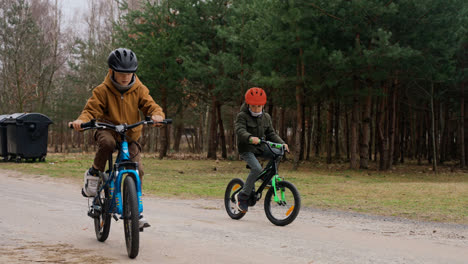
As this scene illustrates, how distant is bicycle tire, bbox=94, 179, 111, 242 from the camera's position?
6027mm

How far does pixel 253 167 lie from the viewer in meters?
8.15

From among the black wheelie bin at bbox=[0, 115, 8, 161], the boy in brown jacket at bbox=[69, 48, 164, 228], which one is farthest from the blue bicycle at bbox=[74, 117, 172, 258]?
the black wheelie bin at bbox=[0, 115, 8, 161]

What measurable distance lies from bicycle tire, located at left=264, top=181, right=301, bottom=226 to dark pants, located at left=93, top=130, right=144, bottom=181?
268 cm

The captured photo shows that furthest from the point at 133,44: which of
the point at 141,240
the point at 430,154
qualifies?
the point at 141,240

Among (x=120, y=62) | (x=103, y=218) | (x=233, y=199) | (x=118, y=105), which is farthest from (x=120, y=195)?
(x=233, y=199)

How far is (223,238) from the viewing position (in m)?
6.86

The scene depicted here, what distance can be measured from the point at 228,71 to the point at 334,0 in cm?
844

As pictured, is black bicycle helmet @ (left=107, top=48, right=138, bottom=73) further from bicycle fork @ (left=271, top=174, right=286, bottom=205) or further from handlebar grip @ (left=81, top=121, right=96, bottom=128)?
bicycle fork @ (left=271, top=174, right=286, bottom=205)

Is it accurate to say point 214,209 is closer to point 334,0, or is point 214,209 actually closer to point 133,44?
point 334,0

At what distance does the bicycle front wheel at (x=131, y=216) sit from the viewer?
523 cm

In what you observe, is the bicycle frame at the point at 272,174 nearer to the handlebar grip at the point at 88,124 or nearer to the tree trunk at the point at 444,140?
the handlebar grip at the point at 88,124

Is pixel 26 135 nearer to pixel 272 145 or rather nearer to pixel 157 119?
pixel 272 145

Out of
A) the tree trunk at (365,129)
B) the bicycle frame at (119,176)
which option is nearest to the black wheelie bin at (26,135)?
the tree trunk at (365,129)

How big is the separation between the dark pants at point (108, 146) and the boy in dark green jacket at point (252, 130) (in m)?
2.33
